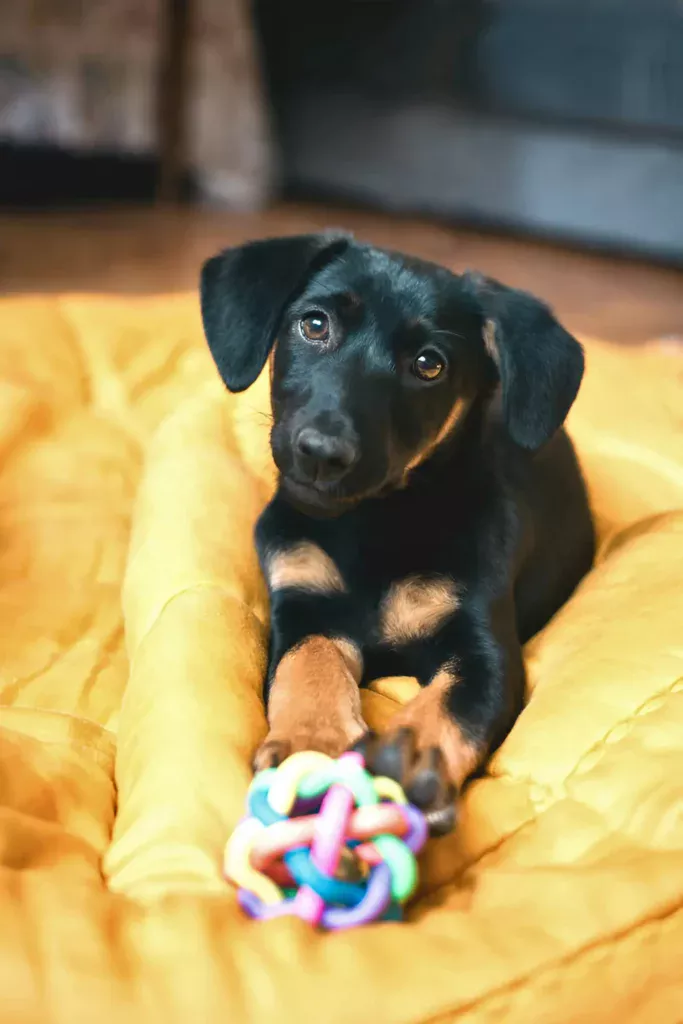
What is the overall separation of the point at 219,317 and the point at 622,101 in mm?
3997

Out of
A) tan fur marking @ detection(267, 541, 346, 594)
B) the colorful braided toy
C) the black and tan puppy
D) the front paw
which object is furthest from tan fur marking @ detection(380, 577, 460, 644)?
the colorful braided toy

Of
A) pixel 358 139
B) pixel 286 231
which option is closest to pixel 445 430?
pixel 286 231

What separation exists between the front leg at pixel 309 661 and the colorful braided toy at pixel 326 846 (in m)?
0.17

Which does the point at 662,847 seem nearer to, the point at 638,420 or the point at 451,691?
the point at 451,691

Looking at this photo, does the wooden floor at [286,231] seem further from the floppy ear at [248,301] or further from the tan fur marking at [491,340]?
the floppy ear at [248,301]

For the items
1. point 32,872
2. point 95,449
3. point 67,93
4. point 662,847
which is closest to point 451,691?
point 662,847

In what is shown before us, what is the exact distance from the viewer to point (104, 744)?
1547 millimetres

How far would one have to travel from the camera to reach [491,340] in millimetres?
1740

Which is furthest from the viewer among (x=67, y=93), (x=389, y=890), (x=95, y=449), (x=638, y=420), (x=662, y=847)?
(x=67, y=93)

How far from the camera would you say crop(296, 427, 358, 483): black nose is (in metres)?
1.45

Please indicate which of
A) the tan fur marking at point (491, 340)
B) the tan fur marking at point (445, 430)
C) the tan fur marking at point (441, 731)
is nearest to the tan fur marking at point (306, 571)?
the tan fur marking at point (445, 430)

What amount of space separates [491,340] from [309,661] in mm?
647

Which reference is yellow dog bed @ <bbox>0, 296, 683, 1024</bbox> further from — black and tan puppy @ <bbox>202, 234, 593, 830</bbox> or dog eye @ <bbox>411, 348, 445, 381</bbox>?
dog eye @ <bbox>411, 348, 445, 381</bbox>

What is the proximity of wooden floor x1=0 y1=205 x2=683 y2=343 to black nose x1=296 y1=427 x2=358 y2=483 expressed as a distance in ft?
9.96
